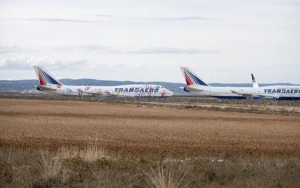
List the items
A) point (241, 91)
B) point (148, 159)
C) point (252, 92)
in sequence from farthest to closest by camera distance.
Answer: point (241, 91) → point (252, 92) → point (148, 159)

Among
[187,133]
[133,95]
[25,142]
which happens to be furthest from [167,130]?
[133,95]

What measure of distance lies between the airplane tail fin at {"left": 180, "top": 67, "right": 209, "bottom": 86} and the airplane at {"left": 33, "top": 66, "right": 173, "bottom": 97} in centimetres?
621

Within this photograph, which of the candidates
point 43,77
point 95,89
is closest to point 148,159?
point 43,77

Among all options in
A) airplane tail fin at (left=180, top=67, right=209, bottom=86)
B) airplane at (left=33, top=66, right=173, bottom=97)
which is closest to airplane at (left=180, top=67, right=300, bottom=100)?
airplane tail fin at (left=180, top=67, right=209, bottom=86)

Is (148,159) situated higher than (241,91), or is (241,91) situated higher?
(241,91)

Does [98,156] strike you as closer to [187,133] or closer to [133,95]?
[187,133]

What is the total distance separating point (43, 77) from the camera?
419ft

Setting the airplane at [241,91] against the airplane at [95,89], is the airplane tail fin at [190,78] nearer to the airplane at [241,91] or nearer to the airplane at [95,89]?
the airplane at [241,91]

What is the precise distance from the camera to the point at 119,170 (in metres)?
15.6

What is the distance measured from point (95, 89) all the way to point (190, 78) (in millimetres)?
24786

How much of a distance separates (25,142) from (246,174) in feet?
37.7

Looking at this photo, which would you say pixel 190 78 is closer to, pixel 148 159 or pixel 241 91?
pixel 241 91

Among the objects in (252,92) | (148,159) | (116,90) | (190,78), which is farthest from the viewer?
(116,90)

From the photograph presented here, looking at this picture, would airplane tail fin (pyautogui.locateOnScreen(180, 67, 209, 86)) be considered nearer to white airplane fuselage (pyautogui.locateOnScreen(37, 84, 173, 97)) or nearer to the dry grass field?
white airplane fuselage (pyautogui.locateOnScreen(37, 84, 173, 97))
